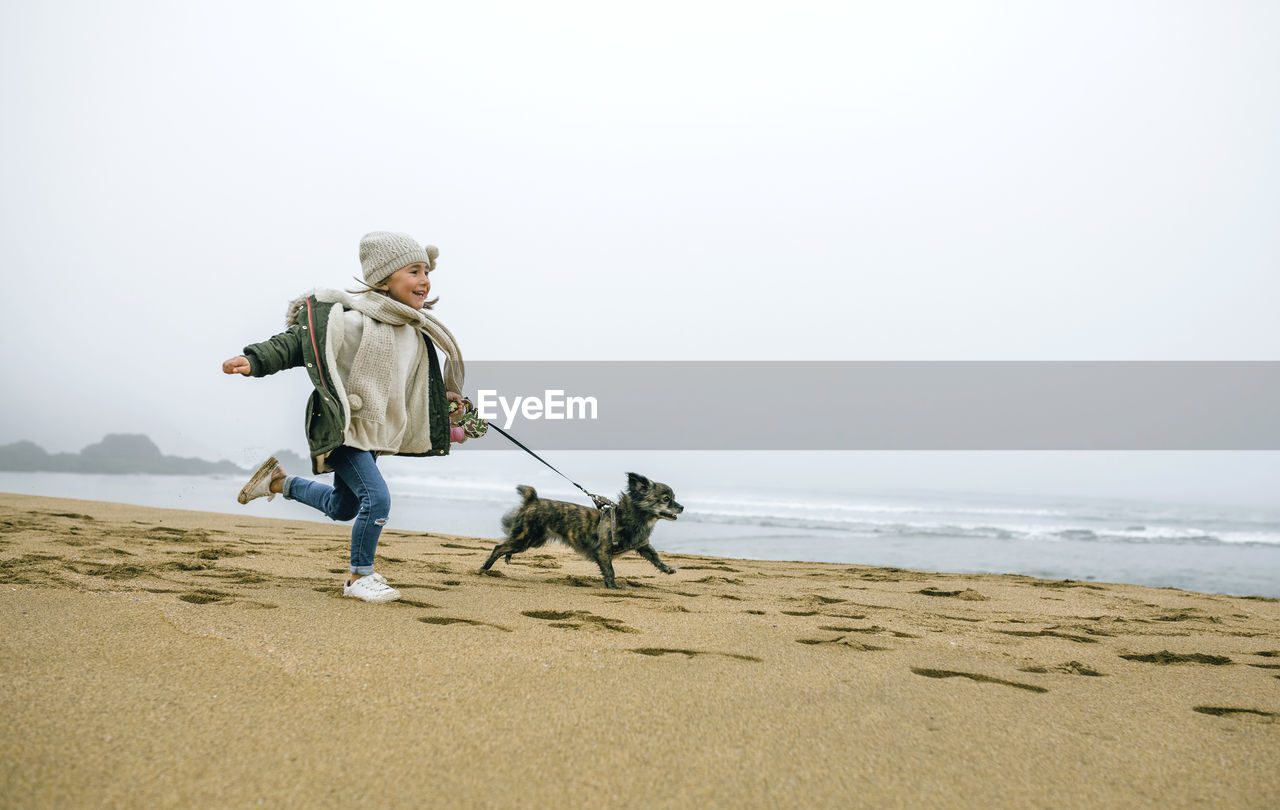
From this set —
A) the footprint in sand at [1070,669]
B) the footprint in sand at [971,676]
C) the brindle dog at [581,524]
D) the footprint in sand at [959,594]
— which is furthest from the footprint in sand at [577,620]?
the footprint in sand at [959,594]

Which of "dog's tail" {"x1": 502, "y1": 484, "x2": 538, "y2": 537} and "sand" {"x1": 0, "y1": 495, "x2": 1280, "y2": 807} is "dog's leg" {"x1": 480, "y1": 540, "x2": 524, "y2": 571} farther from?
"sand" {"x1": 0, "y1": 495, "x2": 1280, "y2": 807}

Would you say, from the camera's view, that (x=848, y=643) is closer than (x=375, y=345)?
Yes

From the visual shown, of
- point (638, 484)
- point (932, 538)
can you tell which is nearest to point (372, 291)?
point (638, 484)

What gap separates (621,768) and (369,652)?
1118 mm

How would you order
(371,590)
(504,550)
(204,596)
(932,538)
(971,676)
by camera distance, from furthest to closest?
1. (932,538)
2. (504,550)
3. (371,590)
4. (204,596)
5. (971,676)

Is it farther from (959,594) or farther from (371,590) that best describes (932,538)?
(371,590)

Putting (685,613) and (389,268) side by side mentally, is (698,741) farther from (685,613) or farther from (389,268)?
(389,268)

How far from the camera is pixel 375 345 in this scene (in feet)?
11.8

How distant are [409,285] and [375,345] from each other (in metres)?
0.39

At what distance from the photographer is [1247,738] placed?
2188mm

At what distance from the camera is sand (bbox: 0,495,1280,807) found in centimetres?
155

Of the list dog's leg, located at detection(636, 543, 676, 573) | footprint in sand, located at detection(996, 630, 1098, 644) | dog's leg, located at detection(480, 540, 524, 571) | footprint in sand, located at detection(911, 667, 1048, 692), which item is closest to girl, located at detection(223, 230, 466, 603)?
dog's leg, located at detection(480, 540, 524, 571)

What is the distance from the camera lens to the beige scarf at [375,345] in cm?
352

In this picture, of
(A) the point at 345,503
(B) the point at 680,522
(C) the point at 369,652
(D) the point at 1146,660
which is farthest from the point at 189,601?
(B) the point at 680,522
